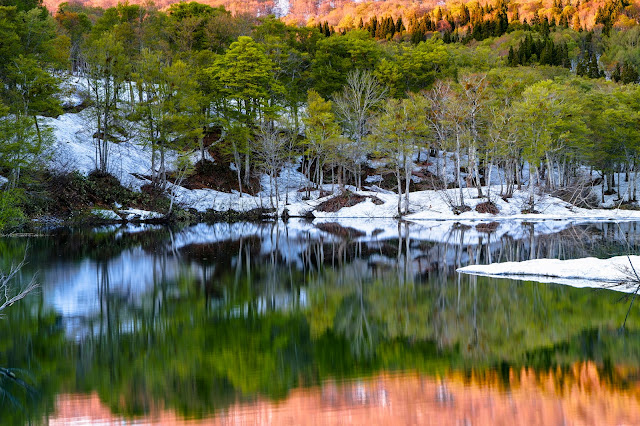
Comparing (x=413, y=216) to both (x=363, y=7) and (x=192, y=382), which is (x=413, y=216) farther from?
(x=363, y=7)

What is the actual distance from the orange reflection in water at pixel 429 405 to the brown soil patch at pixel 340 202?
3696cm

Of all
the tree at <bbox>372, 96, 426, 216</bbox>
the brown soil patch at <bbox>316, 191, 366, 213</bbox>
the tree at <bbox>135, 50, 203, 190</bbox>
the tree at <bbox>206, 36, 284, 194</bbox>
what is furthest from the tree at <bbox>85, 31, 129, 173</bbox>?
the tree at <bbox>372, 96, 426, 216</bbox>

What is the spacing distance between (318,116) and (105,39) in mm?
16376

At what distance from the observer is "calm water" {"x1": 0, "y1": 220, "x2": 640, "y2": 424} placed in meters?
7.88

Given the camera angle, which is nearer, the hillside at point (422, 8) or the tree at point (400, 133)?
the tree at point (400, 133)

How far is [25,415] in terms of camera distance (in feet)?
24.8

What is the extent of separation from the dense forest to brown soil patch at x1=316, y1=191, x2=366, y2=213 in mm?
1848

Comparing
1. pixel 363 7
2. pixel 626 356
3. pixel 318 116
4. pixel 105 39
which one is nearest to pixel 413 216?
pixel 318 116

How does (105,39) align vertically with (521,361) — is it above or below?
above

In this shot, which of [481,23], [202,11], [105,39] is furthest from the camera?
[481,23]

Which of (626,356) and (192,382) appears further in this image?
(626,356)

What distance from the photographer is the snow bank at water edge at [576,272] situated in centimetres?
1569

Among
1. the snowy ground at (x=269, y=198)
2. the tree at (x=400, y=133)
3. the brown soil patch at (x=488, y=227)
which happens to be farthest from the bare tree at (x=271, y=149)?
the brown soil patch at (x=488, y=227)

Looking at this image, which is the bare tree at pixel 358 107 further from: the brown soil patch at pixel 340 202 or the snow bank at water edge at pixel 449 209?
the snow bank at water edge at pixel 449 209
